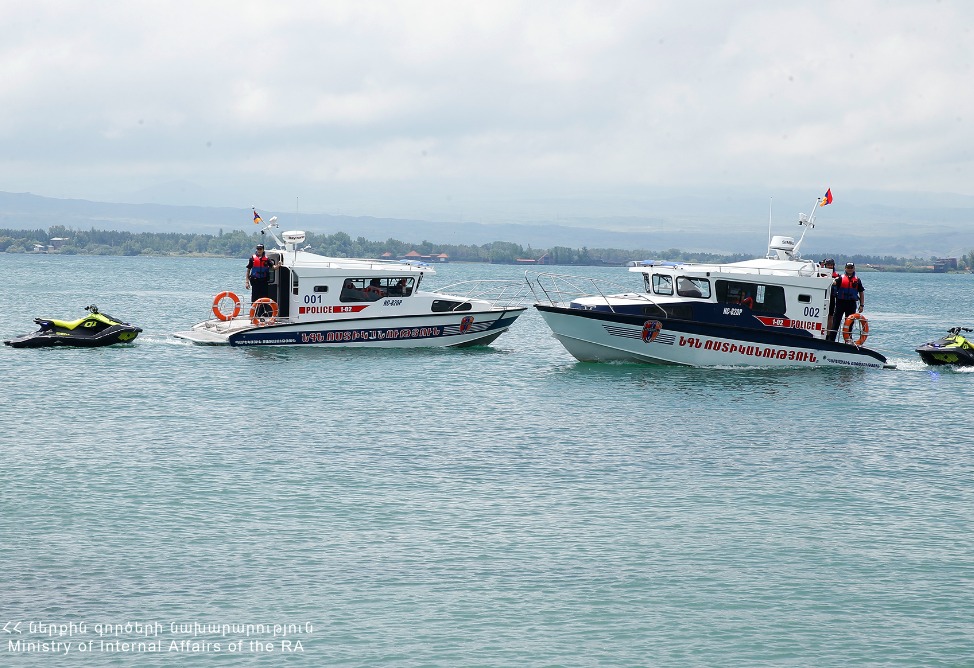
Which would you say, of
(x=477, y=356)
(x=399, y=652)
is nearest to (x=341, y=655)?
(x=399, y=652)

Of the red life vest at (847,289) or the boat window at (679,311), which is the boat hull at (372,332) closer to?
the boat window at (679,311)

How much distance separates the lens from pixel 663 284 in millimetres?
28875

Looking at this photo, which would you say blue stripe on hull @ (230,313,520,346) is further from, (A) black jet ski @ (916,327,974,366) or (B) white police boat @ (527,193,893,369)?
(A) black jet ski @ (916,327,974,366)

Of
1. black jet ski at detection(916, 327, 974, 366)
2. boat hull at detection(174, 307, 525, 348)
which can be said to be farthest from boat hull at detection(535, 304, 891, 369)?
black jet ski at detection(916, 327, 974, 366)

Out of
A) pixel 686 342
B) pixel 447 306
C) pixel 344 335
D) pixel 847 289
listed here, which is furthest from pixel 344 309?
pixel 847 289

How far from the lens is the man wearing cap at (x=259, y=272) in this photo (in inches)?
1227

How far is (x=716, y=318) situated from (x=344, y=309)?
10.4 meters

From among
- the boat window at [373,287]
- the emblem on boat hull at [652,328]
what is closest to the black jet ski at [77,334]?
the boat window at [373,287]

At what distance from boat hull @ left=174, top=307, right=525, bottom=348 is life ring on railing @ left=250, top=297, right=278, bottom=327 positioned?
24cm

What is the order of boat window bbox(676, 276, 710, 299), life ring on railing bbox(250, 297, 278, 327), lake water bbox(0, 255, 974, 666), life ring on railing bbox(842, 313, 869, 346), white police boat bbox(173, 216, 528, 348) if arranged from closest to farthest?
lake water bbox(0, 255, 974, 666) → boat window bbox(676, 276, 710, 299) → life ring on railing bbox(842, 313, 869, 346) → white police boat bbox(173, 216, 528, 348) → life ring on railing bbox(250, 297, 278, 327)

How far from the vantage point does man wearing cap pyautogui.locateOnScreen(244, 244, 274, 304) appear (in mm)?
31156

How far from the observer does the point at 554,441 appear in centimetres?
2069

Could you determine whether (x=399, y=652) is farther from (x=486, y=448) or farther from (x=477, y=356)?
(x=477, y=356)

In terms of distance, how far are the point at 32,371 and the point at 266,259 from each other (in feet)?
22.2
